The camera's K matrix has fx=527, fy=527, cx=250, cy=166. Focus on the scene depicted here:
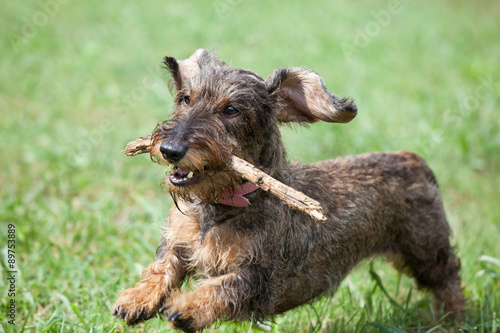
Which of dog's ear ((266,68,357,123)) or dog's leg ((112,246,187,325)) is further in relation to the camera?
dog's ear ((266,68,357,123))

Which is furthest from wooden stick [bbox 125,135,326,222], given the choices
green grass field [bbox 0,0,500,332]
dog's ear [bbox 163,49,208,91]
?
green grass field [bbox 0,0,500,332]

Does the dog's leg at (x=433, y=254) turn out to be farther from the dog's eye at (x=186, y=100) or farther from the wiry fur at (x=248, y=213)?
the dog's eye at (x=186, y=100)

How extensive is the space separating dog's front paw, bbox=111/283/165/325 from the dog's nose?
961mm

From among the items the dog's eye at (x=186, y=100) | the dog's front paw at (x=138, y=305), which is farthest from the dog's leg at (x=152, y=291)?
the dog's eye at (x=186, y=100)

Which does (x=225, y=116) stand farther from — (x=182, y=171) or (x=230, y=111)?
(x=182, y=171)

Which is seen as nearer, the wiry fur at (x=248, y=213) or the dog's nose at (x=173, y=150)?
the dog's nose at (x=173, y=150)

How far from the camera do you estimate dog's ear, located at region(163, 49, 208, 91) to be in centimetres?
376

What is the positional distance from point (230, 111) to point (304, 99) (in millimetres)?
583

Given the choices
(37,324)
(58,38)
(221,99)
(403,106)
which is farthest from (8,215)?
(58,38)

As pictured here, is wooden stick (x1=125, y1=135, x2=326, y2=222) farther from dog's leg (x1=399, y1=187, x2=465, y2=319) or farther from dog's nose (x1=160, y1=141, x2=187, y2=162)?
dog's leg (x1=399, y1=187, x2=465, y2=319)

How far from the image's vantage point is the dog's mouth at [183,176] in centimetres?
317

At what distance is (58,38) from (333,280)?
32.8ft

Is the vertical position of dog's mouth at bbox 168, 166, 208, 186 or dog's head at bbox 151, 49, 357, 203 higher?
dog's head at bbox 151, 49, 357, 203

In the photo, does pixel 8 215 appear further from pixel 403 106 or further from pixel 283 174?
pixel 403 106
